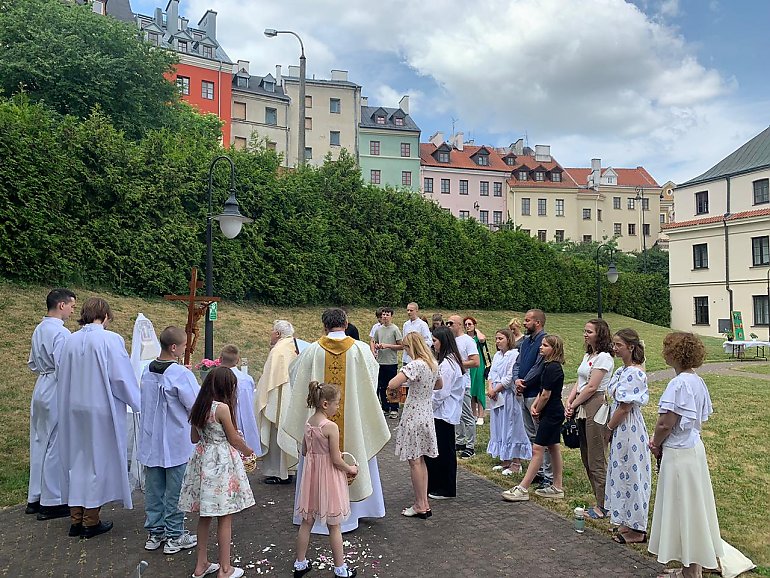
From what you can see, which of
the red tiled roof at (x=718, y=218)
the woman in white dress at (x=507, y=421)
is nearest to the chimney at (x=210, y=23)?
the red tiled roof at (x=718, y=218)

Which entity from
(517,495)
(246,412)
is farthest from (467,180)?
(517,495)

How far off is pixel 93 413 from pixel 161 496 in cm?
106

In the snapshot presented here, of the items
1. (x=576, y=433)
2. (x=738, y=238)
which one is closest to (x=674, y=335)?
(x=576, y=433)

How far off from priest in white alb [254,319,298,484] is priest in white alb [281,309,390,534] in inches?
66.5

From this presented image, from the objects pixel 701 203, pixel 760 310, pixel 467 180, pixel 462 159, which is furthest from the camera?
pixel 462 159

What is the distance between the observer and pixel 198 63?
4872 centimetres

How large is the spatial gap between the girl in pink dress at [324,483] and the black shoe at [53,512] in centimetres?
294

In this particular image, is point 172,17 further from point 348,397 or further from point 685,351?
point 685,351

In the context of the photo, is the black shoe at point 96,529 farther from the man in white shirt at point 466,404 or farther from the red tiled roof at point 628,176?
the red tiled roof at point 628,176

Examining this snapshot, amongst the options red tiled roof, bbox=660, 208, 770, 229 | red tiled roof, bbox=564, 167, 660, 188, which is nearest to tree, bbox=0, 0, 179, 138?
red tiled roof, bbox=660, 208, 770, 229

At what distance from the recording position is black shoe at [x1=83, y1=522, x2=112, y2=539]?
5.74 m

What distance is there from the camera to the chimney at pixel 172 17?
5453 cm

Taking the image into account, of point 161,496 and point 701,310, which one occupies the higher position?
point 701,310

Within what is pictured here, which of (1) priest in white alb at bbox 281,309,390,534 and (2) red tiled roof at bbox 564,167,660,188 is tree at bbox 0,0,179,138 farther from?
(2) red tiled roof at bbox 564,167,660,188
